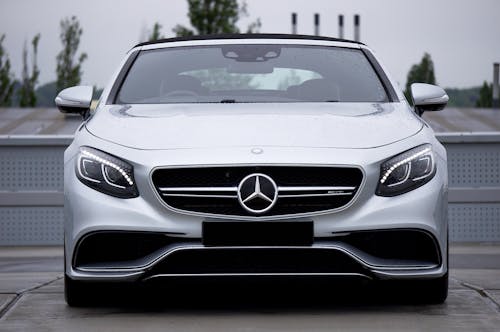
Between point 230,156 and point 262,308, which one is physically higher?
point 230,156

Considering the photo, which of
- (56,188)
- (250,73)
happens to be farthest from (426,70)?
(250,73)

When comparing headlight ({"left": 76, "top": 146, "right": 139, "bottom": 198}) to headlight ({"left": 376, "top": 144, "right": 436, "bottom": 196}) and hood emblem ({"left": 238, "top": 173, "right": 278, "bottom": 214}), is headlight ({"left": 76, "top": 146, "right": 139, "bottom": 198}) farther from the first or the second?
headlight ({"left": 376, "top": 144, "right": 436, "bottom": 196})

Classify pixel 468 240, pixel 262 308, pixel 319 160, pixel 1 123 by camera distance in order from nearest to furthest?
pixel 319 160, pixel 262 308, pixel 468 240, pixel 1 123

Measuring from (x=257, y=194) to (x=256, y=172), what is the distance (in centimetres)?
11

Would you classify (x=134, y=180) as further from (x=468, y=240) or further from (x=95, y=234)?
(x=468, y=240)

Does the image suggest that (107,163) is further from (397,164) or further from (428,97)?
(428,97)

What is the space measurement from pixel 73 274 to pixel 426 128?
5.99ft

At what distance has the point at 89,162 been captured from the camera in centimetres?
621

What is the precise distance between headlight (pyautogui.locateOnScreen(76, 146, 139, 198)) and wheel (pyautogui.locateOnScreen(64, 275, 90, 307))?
525mm

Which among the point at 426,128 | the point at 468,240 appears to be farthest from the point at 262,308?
the point at 468,240

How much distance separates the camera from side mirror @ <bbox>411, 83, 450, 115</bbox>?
7.10 metres

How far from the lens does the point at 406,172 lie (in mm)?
6098

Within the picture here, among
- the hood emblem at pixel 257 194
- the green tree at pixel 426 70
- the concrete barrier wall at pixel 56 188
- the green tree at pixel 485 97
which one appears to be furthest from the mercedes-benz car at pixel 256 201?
the green tree at pixel 426 70

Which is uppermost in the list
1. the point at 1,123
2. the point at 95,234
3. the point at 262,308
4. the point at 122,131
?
the point at 122,131
